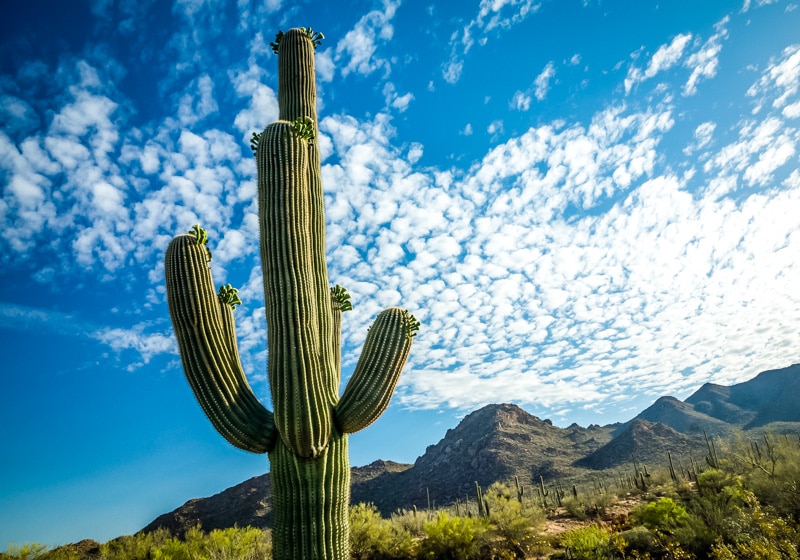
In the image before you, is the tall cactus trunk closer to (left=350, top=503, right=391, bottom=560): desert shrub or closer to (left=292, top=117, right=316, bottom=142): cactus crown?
(left=292, top=117, right=316, bottom=142): cactus crown

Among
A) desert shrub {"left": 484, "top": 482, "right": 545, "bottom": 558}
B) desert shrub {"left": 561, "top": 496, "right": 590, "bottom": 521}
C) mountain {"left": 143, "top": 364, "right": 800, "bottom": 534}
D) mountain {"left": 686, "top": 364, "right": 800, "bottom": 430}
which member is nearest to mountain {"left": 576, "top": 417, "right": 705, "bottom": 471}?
mountain {"left": 143, "top": 364, "right": 800, "bottom": 534}

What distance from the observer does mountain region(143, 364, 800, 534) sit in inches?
1459

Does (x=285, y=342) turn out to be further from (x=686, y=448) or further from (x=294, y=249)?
(x=686, y=448)

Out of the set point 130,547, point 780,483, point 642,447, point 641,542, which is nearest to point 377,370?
point 641,542

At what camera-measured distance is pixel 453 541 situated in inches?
447

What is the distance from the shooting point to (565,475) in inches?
1447

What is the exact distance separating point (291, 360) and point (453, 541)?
8221 mm

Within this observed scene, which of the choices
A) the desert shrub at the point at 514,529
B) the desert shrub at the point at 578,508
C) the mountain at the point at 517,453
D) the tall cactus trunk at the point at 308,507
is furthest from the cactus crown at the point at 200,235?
the mountain at the point at 517,453

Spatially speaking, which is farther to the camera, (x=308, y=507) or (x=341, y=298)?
(x=341, y=298)

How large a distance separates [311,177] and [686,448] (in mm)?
43369

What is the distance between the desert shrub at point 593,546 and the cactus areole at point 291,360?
581 cm

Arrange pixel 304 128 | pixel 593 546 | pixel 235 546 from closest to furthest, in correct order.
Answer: pixel 304 128 → pixel 593 546 → pixel 235 546

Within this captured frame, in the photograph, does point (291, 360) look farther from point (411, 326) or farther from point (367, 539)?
point (367, 539)

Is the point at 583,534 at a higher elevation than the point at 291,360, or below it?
below
